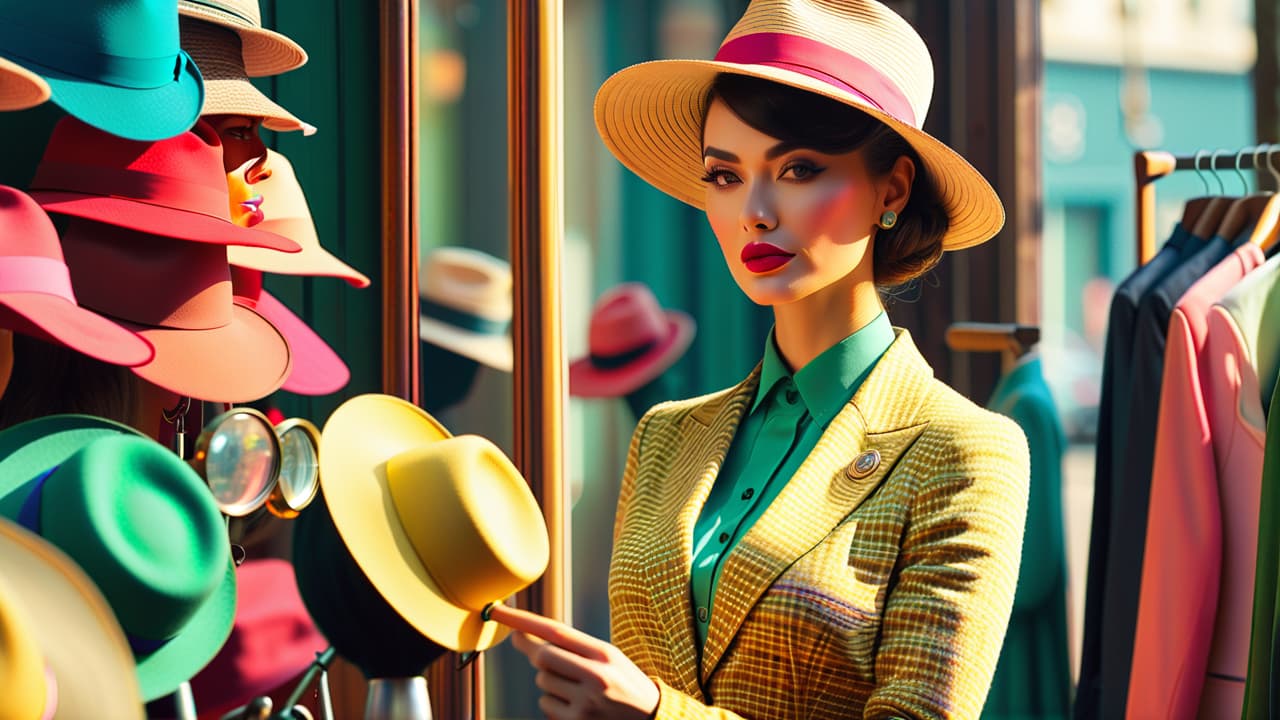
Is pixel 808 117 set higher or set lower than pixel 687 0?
lower

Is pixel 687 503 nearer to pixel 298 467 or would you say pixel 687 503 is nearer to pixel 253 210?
pixel 298 467

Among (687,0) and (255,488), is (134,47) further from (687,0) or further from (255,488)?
(687,0)

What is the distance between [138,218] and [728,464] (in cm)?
74

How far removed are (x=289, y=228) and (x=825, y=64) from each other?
2.66 ft

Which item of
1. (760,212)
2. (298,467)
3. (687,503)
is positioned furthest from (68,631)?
(760,212)

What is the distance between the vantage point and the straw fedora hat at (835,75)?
4.85 feet

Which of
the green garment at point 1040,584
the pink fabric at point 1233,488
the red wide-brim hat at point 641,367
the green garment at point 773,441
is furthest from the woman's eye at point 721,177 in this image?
the red wide-brim hat at point 641,367

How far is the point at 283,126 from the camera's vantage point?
5.60 feet

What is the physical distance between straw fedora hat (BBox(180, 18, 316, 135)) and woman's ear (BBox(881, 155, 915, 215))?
756 mm

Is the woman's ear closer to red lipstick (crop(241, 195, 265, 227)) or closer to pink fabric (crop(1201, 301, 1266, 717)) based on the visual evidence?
red lipstick (crop(241, 195, 265, 227))

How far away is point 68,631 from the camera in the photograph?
1.01 metres

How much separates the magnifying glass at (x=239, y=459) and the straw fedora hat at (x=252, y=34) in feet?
1.74

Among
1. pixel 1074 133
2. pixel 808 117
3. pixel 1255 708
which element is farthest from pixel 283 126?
pixel 1074 133

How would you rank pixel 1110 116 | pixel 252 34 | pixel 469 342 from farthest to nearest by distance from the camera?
pixel 1110 116 < pixel 469 342 < pixel 252 34
